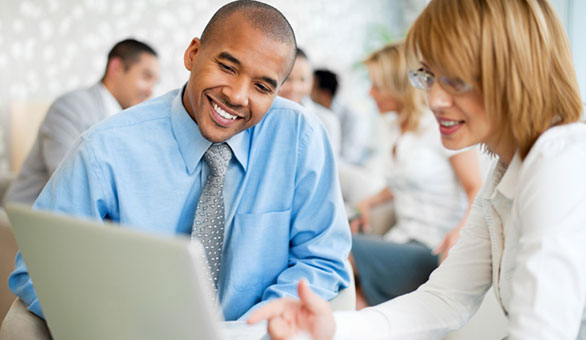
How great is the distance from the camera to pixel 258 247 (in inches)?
51.3

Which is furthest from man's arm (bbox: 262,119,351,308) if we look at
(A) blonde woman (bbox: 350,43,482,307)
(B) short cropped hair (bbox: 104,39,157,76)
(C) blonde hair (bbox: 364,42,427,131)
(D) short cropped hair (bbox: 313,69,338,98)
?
(D) short cropped hair (bbox: 313,69,338,98)

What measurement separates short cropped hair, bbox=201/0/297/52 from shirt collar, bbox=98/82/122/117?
165 centimetres

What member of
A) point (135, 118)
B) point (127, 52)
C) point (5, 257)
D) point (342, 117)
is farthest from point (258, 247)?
point (342, 117)

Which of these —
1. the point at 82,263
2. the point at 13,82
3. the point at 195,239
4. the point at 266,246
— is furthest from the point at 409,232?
the point at 13,82

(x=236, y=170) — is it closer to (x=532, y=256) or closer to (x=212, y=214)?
(x=212, y=214)

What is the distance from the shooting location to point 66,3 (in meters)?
4.51

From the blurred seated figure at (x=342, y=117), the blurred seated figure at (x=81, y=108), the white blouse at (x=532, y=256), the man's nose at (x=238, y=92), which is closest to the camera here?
the white blouse at (x=532, y=256)

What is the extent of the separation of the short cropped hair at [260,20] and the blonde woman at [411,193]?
1152mm

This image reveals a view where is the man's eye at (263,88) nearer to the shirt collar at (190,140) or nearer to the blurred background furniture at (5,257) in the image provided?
the shirt collar at (190,140)

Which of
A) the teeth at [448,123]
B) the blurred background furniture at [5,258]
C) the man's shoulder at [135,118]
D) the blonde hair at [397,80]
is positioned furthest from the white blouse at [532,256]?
the blonde hair at [397,80]

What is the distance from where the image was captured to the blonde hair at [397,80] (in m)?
2.53

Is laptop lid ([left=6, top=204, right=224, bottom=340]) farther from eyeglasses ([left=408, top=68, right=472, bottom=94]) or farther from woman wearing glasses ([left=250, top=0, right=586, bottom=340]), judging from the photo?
eyeglasses ([left=408, top=68, right=472, bottom=94])

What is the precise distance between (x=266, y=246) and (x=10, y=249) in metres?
0.61

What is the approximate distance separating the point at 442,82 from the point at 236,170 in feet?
1.79
